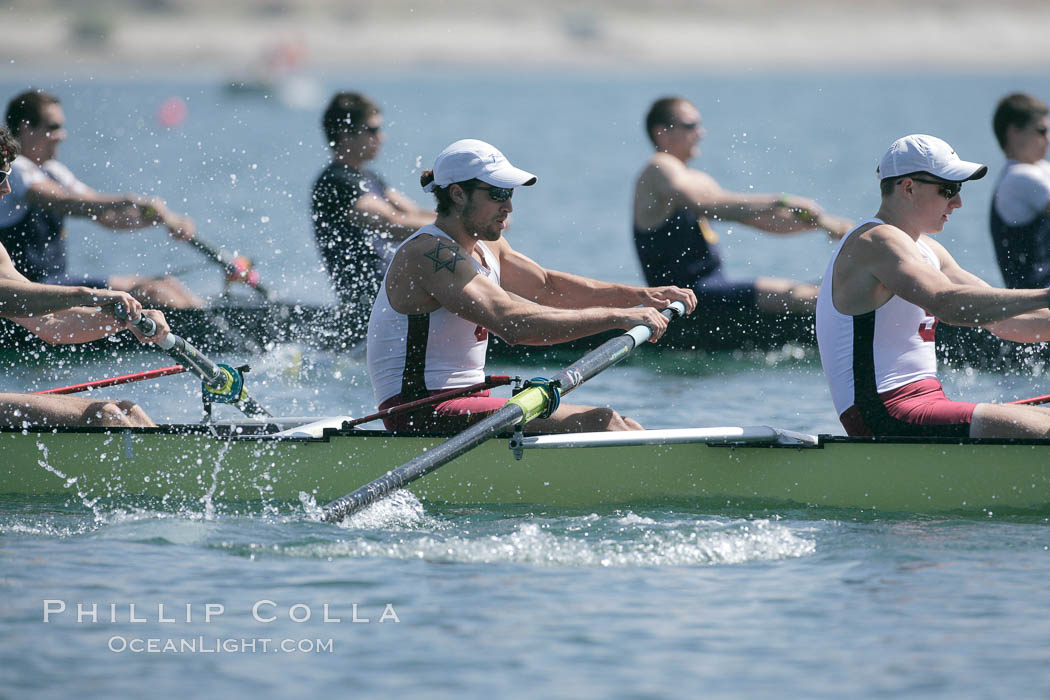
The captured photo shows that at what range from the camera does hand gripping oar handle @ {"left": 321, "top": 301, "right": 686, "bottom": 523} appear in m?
6.64

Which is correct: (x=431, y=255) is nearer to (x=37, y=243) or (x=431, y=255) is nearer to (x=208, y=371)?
(x=208, y=371)

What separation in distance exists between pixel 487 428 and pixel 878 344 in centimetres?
183

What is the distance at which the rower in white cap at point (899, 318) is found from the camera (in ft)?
22.7

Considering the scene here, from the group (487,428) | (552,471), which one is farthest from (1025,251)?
(487,428)

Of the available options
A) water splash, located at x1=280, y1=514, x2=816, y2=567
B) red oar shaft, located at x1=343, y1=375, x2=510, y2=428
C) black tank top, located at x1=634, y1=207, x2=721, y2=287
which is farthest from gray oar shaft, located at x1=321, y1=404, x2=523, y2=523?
black tank top, located at x1=634, y1=207, x2=721, y2=287

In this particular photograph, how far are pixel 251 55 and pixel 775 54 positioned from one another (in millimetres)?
36521

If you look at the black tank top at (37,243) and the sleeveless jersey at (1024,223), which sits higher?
the sleeveless jersey at (1024,223)

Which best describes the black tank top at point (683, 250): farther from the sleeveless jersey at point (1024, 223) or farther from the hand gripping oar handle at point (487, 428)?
the hand gripping oar handle at point (487, 428)

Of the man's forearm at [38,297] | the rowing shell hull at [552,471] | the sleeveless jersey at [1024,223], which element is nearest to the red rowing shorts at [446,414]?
the rowing shell hull at [552,471]

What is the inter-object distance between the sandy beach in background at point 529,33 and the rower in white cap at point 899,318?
86.2m

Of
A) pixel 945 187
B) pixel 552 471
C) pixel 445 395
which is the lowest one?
pixel 552 471

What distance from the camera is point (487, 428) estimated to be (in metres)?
6.80

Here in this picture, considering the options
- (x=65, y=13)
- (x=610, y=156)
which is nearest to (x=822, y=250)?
(x=610, y=156)

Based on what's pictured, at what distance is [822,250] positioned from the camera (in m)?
21.8
